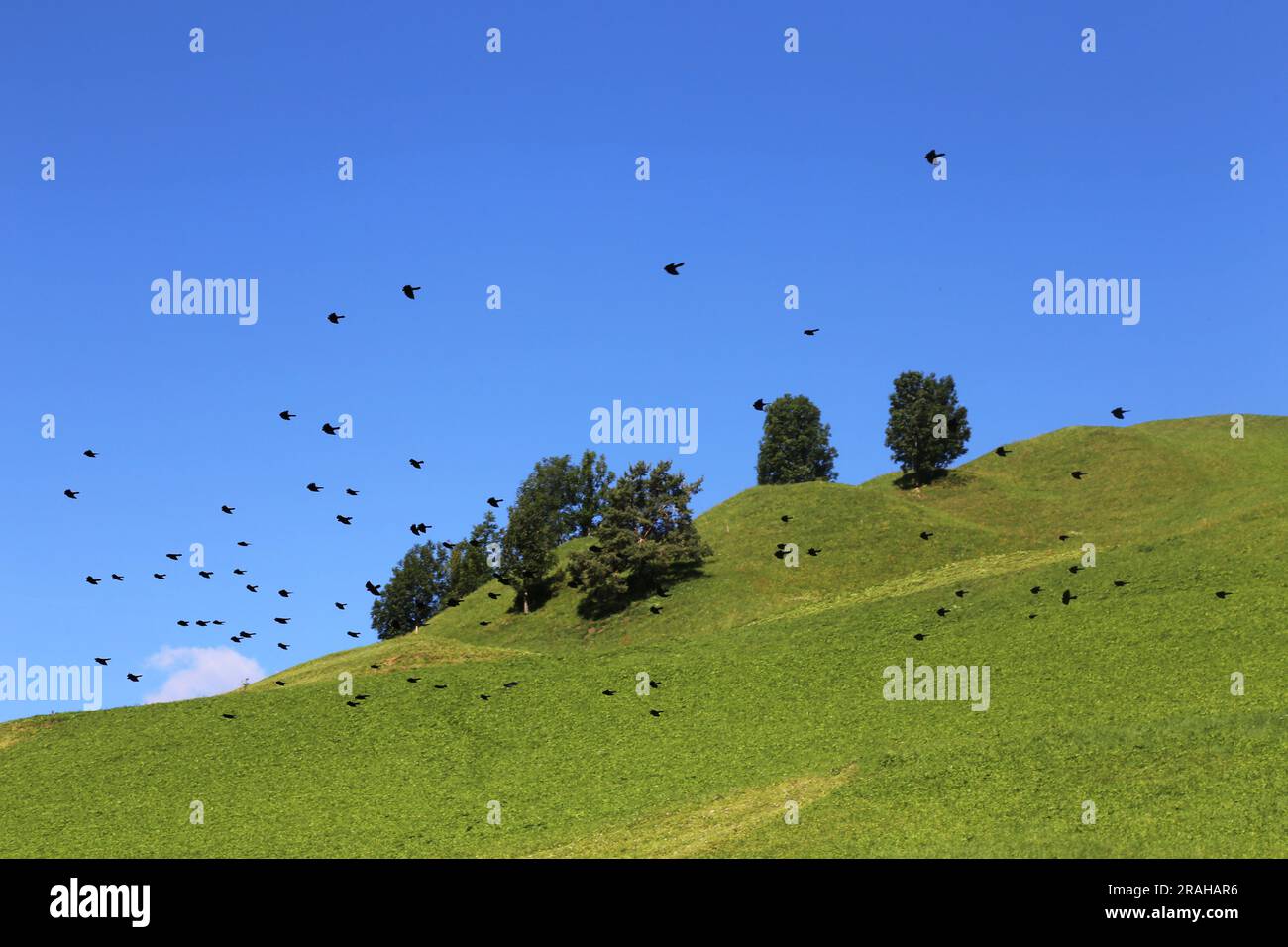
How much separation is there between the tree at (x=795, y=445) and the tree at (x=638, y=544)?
48.1m

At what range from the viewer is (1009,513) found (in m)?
142

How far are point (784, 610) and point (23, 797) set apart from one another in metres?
61.5

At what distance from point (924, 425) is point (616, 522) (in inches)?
2028

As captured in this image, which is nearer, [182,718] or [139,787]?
[139,787]

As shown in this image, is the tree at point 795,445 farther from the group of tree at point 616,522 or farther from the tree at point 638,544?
the tree at point 638,544

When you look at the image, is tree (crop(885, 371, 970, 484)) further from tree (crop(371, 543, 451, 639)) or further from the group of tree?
tree (crop(371, 543, 451, 639))

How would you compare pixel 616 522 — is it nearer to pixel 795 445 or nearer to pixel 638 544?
pixel 638 544

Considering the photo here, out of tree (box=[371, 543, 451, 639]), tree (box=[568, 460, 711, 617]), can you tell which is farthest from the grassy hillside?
tree (box=[371, 543, 451, 639])

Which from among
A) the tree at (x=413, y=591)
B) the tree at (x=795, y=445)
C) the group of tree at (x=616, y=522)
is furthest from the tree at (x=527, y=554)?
the tree at (x=795, y=445)

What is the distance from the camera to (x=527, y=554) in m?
121

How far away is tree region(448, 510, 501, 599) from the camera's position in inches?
5438
